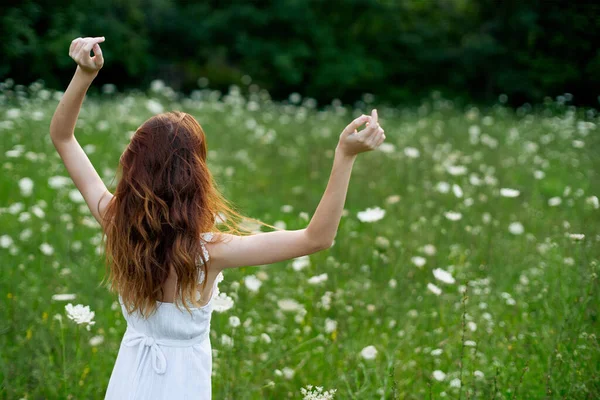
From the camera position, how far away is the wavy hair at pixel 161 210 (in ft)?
5.10

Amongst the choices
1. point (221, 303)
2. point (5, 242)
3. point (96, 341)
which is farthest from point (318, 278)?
point (5, 242)

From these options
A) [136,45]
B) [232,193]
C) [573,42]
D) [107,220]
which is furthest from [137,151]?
[136,45]

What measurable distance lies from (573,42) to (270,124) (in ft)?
18.3

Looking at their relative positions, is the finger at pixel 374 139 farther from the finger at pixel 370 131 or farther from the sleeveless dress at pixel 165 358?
the sleeveless dress at pixel 165 358

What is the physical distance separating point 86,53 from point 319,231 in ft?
2.34

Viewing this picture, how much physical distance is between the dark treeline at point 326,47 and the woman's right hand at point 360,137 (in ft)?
60.7

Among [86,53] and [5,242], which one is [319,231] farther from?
[5,242]

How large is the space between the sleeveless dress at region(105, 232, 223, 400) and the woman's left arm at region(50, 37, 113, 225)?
1.06 ft

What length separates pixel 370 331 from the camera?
2.80 meters

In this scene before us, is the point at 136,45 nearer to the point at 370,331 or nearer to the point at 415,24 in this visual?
the point at 415,24

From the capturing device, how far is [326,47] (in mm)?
22891

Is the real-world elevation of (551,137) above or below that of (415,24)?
above

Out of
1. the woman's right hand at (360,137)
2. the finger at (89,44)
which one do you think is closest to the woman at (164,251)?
the finger at (89,44)

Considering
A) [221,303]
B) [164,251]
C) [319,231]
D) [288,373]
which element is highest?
[319,231]
